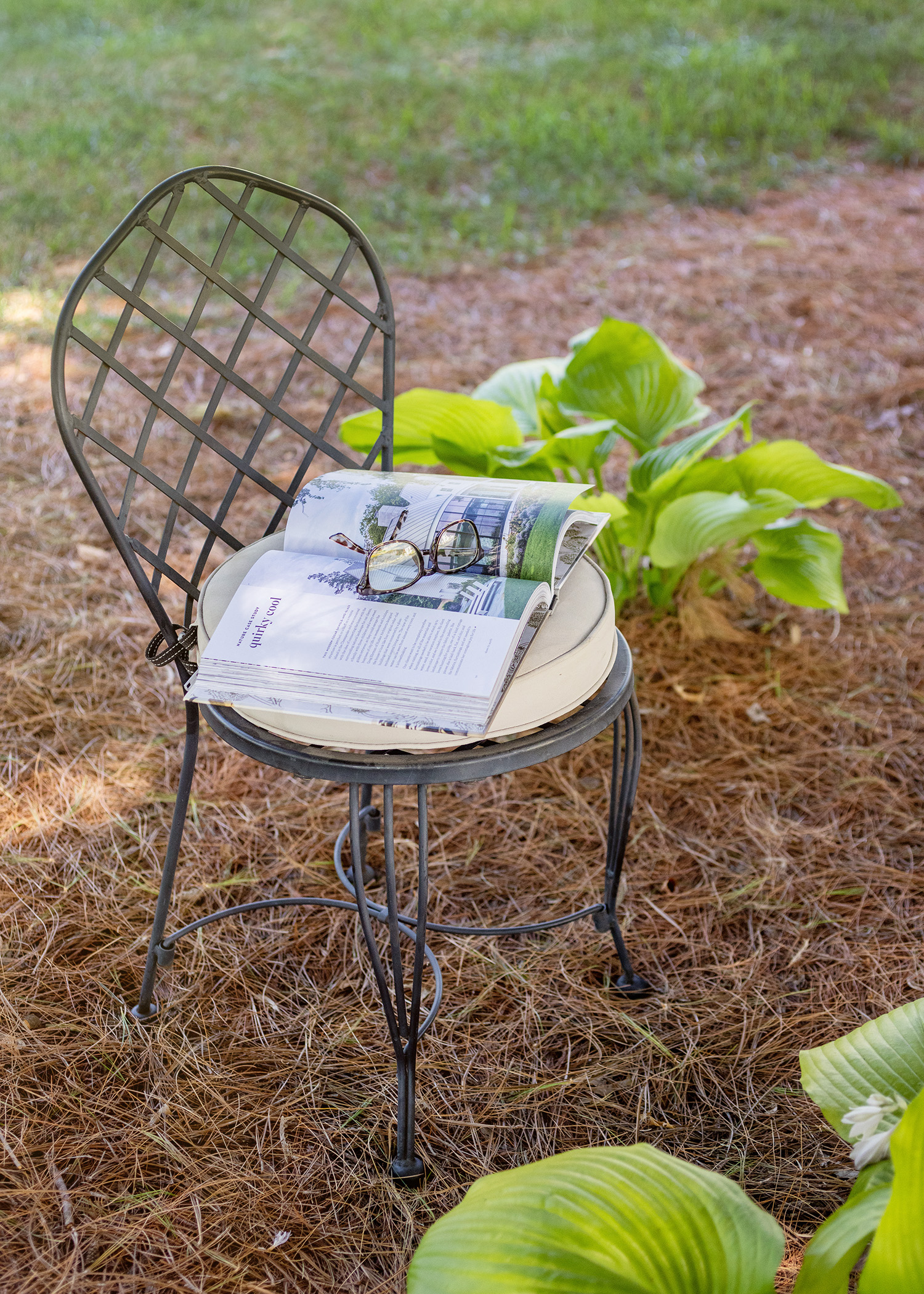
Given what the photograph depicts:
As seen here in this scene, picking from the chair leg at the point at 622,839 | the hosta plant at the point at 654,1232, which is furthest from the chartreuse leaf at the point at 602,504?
the hosta plant at the point at 654,1232

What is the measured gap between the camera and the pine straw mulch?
1.14 meters

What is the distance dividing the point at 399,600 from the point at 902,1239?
0.69 m

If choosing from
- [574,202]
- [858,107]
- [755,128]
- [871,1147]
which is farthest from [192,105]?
[871,1147]

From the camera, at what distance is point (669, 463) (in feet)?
6.26

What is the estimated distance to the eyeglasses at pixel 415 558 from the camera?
1.05 meters

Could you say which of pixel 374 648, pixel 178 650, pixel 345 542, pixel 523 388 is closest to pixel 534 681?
pixel 374 648

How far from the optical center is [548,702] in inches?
39.6

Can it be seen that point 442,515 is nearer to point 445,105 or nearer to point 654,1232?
point 654,1232

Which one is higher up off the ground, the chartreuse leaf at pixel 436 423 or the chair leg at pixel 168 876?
the chartreuse leaf at pixel 436 423

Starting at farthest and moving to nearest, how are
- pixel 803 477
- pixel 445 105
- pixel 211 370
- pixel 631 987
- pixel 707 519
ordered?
pixel 445 105, pixel 211 370, pixel 803 477, pixel 707 519, pixel 631 987

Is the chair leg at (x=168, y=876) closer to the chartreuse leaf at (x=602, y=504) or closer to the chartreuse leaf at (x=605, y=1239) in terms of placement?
the chartreuse leaf at (x=605, y=1239)

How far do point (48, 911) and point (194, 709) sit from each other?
53 centimetres

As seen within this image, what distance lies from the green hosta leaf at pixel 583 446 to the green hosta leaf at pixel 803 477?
0.83 ft

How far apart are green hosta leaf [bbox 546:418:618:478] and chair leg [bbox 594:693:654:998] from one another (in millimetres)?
629
